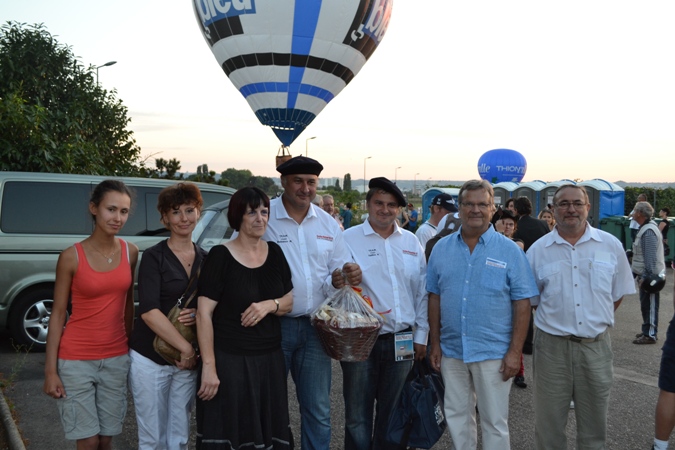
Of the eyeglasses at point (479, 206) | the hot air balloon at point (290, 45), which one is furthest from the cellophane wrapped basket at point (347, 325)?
the hot air balloon at point (290, 45)

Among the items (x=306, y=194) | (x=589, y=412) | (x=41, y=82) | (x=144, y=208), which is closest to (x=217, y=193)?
(x=144, y=208)

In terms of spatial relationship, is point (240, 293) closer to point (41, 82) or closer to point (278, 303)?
point (278, 303)

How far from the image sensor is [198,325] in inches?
114

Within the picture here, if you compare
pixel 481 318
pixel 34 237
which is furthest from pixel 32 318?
pixel 481 318

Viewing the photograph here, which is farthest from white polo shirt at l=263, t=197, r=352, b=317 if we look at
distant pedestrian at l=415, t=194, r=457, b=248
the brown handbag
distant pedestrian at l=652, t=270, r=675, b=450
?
distant pedestrian at l=415, t=194, r=457, b=248

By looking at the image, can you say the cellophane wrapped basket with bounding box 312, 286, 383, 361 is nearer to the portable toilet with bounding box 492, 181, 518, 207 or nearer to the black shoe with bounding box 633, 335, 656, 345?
the black shoe with bounding box 633, 335, 656, 345

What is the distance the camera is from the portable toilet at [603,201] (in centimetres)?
2038

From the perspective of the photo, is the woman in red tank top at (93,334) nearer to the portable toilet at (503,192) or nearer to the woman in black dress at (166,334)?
the woman in black dress at (166,334)

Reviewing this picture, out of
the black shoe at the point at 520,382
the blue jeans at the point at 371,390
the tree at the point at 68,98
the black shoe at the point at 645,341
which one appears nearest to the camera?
the blue jeans at the point at 371,390

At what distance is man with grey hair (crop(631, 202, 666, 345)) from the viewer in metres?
7.21

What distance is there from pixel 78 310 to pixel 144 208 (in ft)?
14.5

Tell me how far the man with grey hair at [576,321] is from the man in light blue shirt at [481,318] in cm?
34

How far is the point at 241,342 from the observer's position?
2.97 meters

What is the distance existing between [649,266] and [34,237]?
26.2 ft
